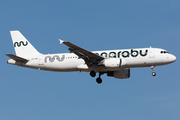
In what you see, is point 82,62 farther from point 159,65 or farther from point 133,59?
point 159,65

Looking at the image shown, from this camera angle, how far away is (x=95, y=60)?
38.9 metres

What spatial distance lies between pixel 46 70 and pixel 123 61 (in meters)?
10.7

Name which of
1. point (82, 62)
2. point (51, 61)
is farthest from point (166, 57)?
point (51, 61)

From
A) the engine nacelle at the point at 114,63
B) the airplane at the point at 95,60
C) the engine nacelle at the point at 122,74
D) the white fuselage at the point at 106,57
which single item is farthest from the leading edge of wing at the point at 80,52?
the engine nacelle at the point at 122,74

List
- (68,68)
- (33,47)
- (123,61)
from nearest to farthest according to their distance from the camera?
1. (123,61)
2. (68,68)
3. (33,47)

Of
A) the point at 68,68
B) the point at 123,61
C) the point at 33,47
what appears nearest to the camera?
the point at 123,61

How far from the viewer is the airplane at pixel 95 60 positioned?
3800cm

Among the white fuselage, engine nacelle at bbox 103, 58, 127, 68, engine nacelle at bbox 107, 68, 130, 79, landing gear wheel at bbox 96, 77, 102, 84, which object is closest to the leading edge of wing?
the white fuselage

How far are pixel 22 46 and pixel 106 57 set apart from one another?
1278 centimetres

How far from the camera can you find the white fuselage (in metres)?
38.1

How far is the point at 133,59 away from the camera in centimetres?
3800

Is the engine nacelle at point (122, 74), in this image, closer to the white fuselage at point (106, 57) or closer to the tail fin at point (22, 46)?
the white fuselage at point (106, 57)

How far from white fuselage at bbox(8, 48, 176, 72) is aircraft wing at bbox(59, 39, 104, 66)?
72cm

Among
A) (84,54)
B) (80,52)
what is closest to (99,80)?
(84,54)
